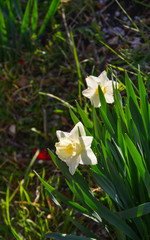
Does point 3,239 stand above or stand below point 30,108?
below

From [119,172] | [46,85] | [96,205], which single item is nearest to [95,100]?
[119,172]

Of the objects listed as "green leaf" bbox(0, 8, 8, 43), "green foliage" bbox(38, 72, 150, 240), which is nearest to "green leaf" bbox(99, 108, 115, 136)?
"green foliage" bbox(38, 72, 150, 240)

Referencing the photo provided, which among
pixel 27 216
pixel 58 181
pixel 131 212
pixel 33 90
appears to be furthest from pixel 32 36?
pixel 131 212

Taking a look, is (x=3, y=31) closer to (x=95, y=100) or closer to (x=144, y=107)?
(x=95, y=100)

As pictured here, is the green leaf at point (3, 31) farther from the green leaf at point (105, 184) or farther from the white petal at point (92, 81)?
the green leaf at point (105, 184)

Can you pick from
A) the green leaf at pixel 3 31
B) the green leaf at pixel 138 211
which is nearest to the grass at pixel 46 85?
the green leaf at pixel 3 31

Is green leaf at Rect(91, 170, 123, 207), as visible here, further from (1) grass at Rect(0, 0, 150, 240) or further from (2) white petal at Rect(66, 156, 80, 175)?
(1) grass at Rect(0, 0, 150, 240)

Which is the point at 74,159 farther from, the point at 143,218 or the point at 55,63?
the point at 55,63
